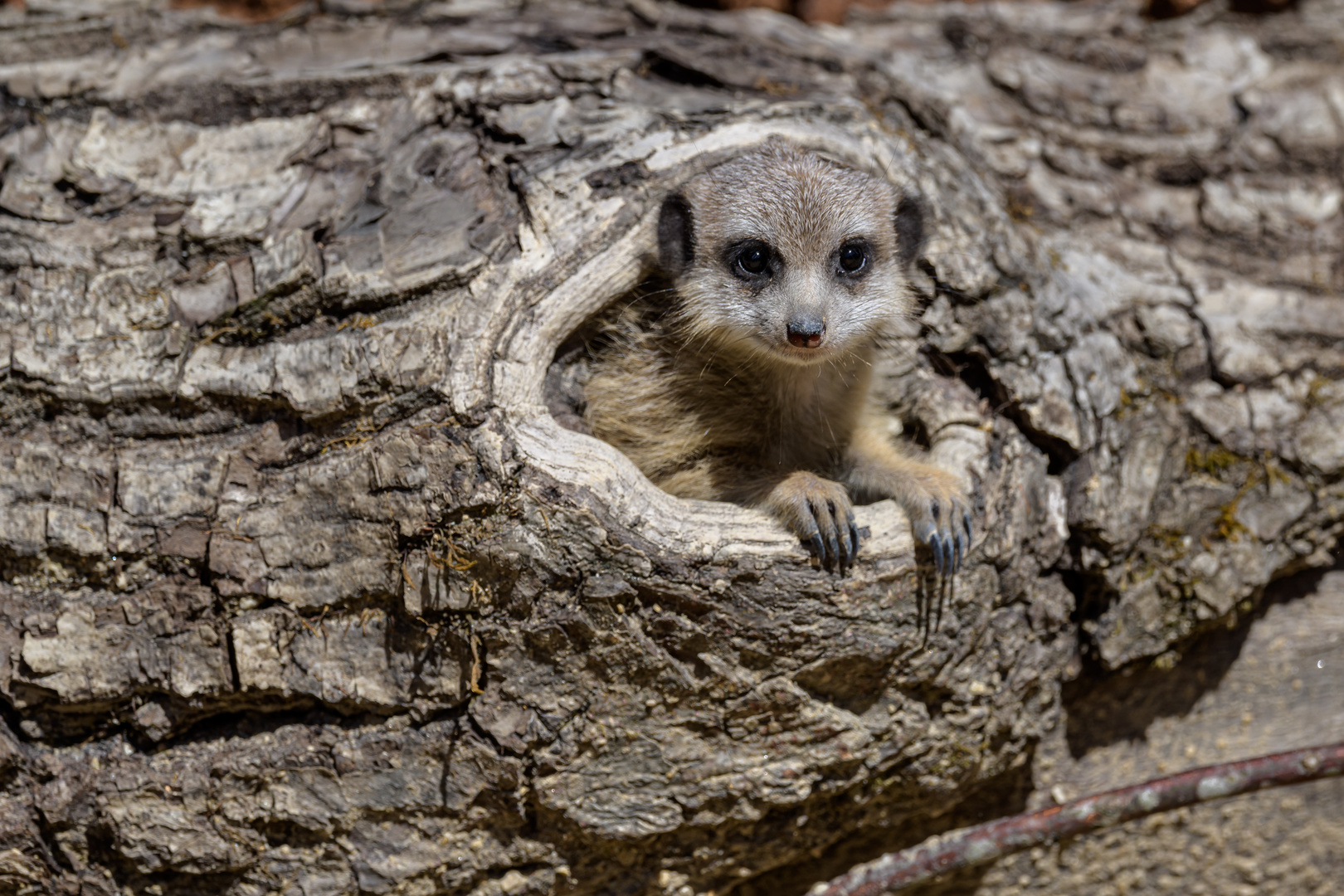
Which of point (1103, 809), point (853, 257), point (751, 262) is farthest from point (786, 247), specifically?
point (1103, 809)

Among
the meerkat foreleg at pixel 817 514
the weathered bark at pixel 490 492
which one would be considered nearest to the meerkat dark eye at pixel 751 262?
the weathered bark at pixel 490 492

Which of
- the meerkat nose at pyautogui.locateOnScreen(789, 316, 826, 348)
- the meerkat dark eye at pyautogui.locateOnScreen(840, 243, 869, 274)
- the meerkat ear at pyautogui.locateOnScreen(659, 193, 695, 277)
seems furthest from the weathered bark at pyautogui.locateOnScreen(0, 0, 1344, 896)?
the meerkat nose at pyautogui.locateOnScreen(789, 316, 826, 348)

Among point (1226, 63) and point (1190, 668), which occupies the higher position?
point (1226, 63)

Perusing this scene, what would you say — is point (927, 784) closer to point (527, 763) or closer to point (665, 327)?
point (527, 763)

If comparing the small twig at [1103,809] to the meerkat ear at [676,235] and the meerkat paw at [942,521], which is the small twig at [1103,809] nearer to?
the meerkat paw at [942,521]

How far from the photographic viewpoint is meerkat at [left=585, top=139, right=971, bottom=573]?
9.98 ft

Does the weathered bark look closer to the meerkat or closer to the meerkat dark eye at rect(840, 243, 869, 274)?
the meerkat

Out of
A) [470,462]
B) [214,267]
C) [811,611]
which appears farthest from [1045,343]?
[214,267]

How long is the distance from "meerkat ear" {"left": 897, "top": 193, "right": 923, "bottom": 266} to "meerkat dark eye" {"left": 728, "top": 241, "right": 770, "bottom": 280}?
46cm

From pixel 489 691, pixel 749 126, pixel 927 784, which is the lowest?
pixel 927 784

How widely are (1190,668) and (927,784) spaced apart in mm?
1204

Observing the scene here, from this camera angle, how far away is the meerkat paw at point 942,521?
288 cm

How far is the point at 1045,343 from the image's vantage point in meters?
3.32

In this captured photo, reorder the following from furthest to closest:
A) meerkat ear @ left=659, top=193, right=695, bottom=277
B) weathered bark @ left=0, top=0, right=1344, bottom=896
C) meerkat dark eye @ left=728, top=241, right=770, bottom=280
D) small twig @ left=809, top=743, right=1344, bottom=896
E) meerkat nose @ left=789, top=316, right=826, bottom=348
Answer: meerkat dark eye @ left=728, top=241, right=770, bottom=280, meerkat ear @ left=659, top=193, right=695, bottom=277, meerkat nose @ left=789, top=316, right=826, bottom=348, small twig @ left=809, top=743, right=1344, bottom=896, weathered bark @ left=0, top=0, right=1344, bottom=896
